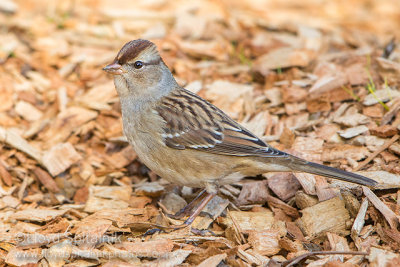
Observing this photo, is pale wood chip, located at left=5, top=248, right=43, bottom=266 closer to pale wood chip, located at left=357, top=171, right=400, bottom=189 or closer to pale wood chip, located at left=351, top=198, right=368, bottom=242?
pale wood chip, located at left=351, top=198, right=368, bottom=242

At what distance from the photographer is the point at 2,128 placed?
600 centimetres

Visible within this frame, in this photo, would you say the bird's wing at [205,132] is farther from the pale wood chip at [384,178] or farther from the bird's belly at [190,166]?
the pale wood chip at [384,178]

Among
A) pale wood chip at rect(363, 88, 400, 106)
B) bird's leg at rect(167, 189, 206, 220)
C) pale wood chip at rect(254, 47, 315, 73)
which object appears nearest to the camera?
bird's leg at rect(167, 189, 206, 220)

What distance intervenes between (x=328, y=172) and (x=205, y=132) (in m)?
1.25

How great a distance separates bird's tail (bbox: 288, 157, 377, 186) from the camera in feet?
14.2

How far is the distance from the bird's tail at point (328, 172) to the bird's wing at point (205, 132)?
0.50ft

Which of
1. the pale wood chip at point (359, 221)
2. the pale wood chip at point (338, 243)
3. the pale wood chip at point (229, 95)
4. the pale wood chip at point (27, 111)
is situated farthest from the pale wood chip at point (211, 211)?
the pale wood chip at point (27, 111)

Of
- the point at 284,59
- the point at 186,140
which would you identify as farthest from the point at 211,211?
the point at 284,59

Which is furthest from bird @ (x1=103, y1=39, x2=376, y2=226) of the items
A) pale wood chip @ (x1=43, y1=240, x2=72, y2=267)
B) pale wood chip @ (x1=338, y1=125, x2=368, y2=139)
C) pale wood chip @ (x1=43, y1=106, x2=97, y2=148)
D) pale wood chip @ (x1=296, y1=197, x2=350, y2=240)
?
pale wood chip @ (x1=43, y1=106, x2=97, y2=148)

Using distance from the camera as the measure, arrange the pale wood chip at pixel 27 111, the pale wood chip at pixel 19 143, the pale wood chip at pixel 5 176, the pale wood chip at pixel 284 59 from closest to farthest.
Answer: the pale wood chip at pixel 5 176
the pale wood chip at pixel 19 143
the pale wood chip at pixel 27 111
the pale wood chip at pixel 284 59

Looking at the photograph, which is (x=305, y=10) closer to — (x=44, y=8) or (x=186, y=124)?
(x=44, y=8)

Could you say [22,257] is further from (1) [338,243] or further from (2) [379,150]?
(2) [379,150]

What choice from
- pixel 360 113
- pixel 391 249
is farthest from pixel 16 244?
pixel 360 113

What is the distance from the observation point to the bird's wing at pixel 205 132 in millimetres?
4855
